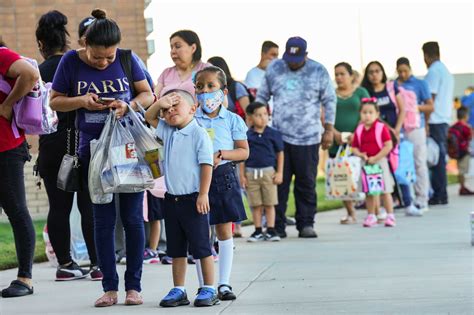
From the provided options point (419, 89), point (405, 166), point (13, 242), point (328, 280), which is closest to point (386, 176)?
point (405, 166)

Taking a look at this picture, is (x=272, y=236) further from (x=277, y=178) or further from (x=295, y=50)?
(x=295, y=50)

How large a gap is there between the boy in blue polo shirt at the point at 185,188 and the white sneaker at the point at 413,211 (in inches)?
338

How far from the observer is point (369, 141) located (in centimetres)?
1472

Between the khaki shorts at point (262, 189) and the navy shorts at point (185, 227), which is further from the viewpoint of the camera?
the khaki shorts at point (262, 189)

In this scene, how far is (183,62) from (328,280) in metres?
2.51

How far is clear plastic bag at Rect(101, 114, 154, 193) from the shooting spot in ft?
25.6

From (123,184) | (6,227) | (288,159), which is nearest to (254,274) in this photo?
(123,184)

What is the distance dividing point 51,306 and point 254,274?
6.77ft

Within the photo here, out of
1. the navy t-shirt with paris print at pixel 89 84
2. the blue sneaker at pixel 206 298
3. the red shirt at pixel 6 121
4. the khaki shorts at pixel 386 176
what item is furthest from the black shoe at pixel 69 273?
the khaki shorts at pixel 386 176

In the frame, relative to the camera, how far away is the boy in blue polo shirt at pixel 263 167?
42.0 feet

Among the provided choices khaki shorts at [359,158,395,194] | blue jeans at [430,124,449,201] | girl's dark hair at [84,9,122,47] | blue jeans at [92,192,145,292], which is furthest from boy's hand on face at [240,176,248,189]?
blue jeans at [430,124,449,201]

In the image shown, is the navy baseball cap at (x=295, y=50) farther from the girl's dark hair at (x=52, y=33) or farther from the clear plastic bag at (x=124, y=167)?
the clear plastic bag at (x=124, y=167)

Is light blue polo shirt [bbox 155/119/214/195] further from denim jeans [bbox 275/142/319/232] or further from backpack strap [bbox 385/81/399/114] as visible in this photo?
backpack strap [bbox 385/81/399/114]

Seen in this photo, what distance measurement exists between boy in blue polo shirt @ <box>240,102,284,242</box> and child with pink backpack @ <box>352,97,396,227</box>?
6.71ft
